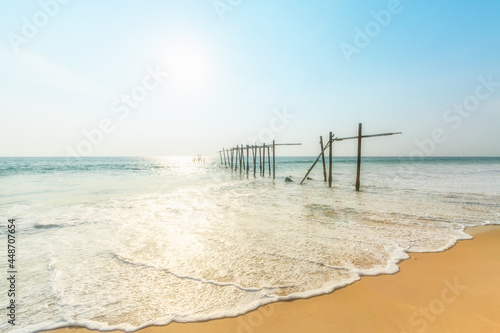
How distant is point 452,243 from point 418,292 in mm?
2831

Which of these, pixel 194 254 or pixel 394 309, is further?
pixel 194 254

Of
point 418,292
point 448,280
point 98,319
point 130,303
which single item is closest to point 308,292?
point 418,292

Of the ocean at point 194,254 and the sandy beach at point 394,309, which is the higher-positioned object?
the sandy beach at point 394,309

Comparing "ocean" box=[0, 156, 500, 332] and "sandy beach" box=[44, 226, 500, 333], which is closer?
"sandy beach" box=[44, 226, 500, 333]

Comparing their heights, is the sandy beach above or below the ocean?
above

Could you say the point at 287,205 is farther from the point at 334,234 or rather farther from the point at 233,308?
the point at 233,308

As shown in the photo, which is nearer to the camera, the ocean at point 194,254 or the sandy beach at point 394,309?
the sandy beach at point 394,309

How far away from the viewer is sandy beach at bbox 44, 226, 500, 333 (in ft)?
8.30

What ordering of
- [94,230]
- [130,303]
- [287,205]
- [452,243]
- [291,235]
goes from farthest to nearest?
[287,205] → [94,230] → [291,235] → [452,243] → [130,303]

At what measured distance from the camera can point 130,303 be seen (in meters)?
3.08

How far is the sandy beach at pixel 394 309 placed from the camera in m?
2.53

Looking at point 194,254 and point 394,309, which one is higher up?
point 394,309

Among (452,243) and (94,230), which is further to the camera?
(94,230)

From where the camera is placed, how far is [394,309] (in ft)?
9.12
